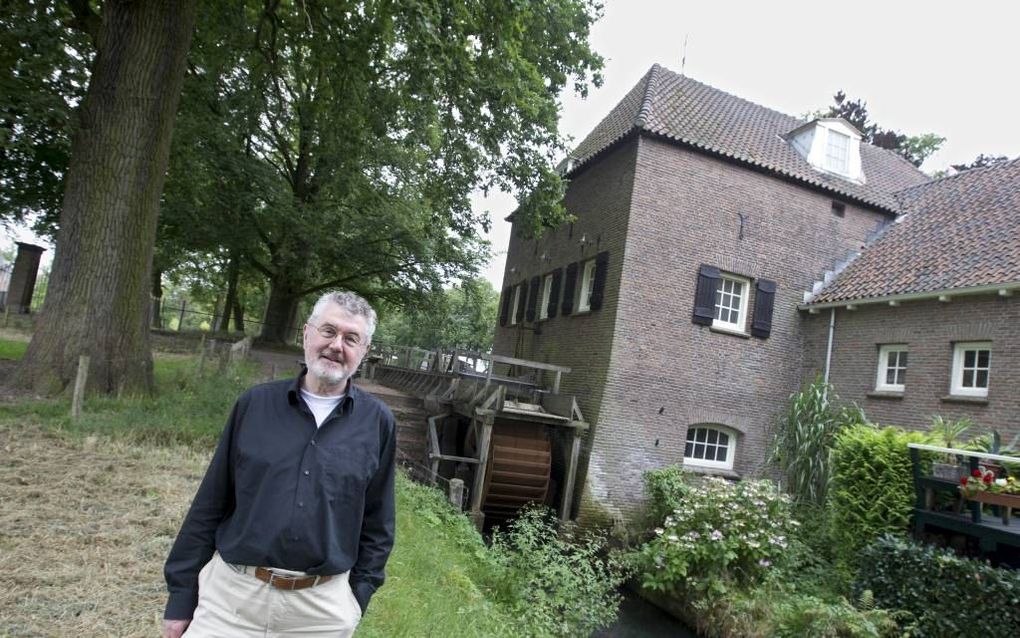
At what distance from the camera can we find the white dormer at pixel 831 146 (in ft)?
50.4

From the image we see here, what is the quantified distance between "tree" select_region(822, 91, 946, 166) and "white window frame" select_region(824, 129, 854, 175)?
10.3 metres

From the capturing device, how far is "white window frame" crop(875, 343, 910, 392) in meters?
12.5

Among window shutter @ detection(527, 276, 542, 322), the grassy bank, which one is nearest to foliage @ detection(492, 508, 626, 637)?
the grassy bank

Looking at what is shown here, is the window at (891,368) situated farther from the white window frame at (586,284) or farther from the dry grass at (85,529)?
the dry grass at (85,529)

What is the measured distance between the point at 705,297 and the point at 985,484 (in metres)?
7.06

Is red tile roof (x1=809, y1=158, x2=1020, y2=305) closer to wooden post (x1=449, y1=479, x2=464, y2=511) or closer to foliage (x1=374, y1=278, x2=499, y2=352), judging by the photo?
wooden post (x1=449, y1=479, x2=464, y2=511)

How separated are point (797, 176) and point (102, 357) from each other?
1403cm

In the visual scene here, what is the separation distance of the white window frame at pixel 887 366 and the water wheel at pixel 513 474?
6911 mm

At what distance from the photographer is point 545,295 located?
1775cm

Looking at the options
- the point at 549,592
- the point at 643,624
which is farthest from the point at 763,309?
the point at 549,592

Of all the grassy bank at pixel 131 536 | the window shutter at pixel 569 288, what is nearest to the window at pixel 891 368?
the window shutter at pixel 569 288

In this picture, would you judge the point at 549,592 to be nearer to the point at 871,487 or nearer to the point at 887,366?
the point at 871,487

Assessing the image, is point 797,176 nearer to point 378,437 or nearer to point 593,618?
point 593,618

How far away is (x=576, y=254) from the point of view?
15742 millimetres
